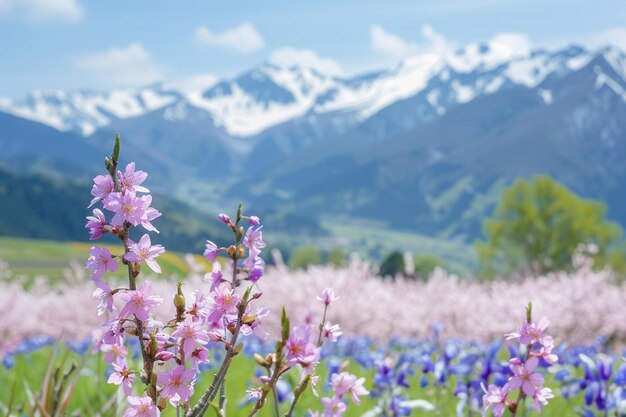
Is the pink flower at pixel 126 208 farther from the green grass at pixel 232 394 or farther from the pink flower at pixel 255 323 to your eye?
the green grass at pixel 232 394

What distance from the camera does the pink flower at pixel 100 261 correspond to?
66.7 inches

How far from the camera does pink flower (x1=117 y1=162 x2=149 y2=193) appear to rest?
5.58 feet

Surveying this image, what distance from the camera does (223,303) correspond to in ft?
6.00

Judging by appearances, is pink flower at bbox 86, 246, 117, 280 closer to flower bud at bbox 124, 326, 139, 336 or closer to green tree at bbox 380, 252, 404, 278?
flower bud at bbox 124, 326, 139, 336

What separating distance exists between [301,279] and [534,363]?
1614 cm

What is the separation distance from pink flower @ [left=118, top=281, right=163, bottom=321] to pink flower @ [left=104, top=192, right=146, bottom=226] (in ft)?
0.50

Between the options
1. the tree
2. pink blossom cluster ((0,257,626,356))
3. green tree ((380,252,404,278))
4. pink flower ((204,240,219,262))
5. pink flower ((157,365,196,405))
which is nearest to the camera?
pink flower ((157,365,196,405))

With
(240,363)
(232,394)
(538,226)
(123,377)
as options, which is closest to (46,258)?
(538,226)

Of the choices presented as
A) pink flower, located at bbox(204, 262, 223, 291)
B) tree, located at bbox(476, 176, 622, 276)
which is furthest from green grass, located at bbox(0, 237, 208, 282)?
pink flower, located at bbox(204, 262, 223, 291)

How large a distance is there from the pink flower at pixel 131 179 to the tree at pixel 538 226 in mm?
51008

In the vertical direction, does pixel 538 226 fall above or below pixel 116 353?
above

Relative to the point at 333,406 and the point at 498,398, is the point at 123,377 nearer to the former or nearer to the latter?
the point at 333,406

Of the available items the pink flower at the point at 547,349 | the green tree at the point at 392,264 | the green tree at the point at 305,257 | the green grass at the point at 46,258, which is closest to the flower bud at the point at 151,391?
the pink flower at the point at 547,349

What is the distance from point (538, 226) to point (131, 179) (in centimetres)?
5228
